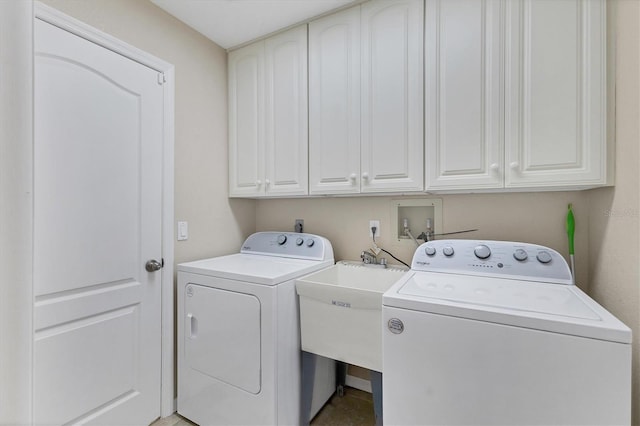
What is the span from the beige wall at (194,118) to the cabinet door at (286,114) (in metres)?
0.42

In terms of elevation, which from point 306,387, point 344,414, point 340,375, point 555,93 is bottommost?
point 344,414

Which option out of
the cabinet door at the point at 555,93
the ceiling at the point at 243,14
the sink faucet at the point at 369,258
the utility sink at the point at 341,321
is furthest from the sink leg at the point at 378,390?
the ceiling at the point at 243,14

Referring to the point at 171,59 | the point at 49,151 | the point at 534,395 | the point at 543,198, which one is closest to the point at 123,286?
the point at 49,151

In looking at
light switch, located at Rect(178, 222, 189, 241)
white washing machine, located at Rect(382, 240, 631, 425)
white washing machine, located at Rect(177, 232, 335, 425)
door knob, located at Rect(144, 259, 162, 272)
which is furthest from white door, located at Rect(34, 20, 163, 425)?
white washing machine, located at Rect(382, 240, 631, 425)

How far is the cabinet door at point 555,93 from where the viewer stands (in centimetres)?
116

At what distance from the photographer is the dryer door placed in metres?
1.45

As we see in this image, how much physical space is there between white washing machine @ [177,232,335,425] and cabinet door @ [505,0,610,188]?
126 cm

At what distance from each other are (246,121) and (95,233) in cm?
118

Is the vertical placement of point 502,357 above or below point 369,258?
below

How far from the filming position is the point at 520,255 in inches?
53.1

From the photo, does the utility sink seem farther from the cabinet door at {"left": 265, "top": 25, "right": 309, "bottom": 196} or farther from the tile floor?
the cabinet door at {"left": 265, "top": 25, "right": 309, "bottom": 196}

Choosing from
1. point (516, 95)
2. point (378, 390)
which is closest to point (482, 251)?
point (516, 95)

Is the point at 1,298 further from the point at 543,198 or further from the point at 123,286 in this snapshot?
the point at 543,198

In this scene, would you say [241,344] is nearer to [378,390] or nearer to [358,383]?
[378,390]
